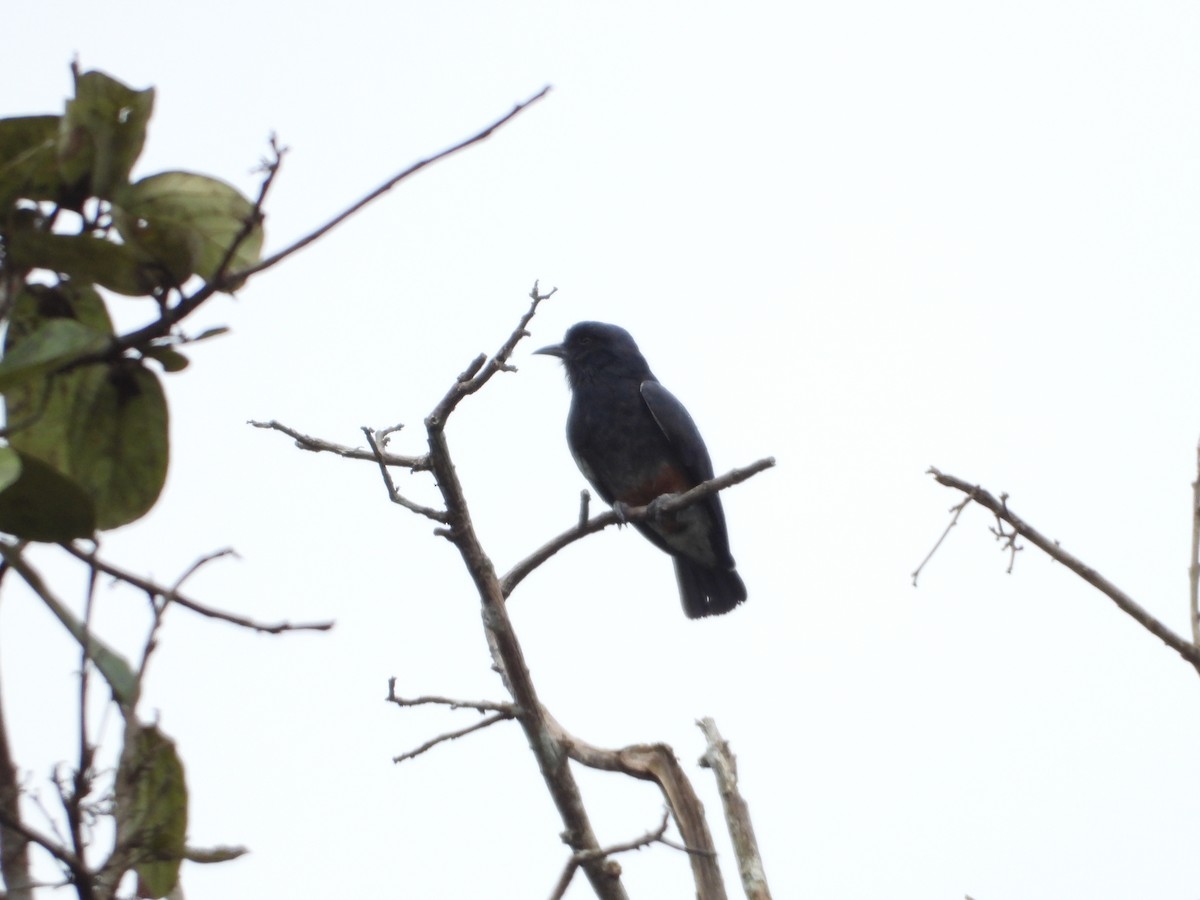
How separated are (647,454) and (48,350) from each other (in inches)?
248

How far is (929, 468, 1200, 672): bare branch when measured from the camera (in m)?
2.33

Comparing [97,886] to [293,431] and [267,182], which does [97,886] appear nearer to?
[267,182]

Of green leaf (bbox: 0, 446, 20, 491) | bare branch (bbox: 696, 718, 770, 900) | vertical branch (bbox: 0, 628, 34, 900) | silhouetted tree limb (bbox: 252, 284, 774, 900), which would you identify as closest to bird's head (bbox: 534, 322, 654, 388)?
bare branch (bbox: 696, 718, 770, 900)

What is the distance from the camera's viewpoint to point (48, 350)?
1134 mm

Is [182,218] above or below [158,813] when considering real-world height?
above

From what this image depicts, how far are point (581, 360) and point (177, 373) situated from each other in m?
6.51

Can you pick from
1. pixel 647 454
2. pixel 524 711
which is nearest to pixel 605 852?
pixel 524 711

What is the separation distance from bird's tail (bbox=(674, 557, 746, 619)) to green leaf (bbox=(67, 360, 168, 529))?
649 centimetres

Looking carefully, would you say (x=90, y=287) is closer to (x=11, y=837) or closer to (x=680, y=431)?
(x=11, y=837)

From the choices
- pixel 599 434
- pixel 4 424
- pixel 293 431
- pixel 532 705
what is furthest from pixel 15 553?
pixel 599 434

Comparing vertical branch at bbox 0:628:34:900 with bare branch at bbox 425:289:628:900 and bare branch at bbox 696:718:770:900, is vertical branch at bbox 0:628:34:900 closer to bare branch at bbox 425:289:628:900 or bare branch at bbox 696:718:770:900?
bare branch at bbox 425:289:628:900

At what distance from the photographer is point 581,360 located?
7855 mm

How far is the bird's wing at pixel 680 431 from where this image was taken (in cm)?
739

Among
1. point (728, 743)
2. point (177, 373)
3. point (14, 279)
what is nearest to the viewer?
point (14, 279)
